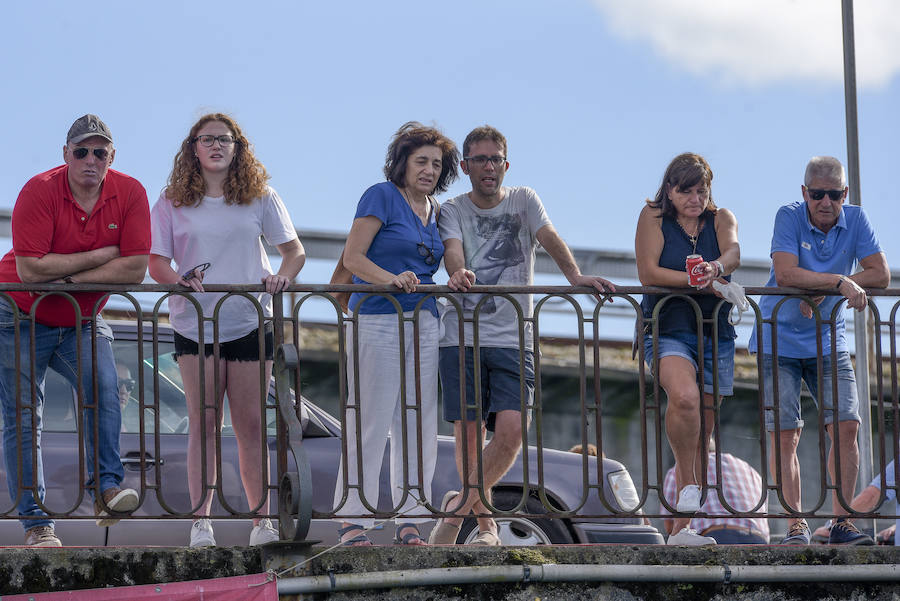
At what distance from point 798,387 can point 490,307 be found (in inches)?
64.8

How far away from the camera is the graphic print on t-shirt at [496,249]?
6.47 m

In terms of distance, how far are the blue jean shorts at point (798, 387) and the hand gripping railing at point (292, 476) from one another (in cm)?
237

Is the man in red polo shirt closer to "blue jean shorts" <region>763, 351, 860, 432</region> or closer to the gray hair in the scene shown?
"blue jean shorts" <region>763, 351, 860, 432</region>

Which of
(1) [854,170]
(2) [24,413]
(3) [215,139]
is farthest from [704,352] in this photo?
(1) [854,170]

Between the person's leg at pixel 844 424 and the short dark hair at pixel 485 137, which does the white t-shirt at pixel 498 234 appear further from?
the person's leg at pixel 844 424

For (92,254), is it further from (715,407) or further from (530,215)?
(715,407)

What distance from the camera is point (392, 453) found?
618 cm

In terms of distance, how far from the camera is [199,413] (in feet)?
19.5

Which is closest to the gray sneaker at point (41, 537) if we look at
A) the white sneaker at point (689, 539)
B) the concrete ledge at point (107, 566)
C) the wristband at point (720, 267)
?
the concrete ledge at point (107, 566)

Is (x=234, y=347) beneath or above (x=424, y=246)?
beneath

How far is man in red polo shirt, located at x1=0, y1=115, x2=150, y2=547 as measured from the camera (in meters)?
5.67

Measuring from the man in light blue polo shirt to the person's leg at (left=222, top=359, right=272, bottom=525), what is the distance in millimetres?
2509

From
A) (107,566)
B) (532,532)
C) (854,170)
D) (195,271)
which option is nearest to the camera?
(107,566)

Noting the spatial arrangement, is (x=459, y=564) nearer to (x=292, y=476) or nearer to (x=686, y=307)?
(x=292, y=476)
